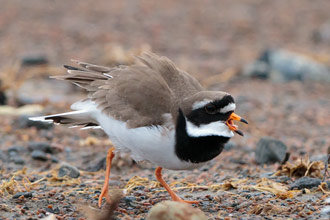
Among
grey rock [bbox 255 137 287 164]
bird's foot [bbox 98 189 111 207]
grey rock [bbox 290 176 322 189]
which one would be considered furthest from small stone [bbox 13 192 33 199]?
grey rock [bbox 255 137 287 164]

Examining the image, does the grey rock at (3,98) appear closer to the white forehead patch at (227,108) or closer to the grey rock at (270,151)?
the grey rock at (270,151)

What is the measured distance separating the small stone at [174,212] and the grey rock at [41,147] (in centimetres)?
347

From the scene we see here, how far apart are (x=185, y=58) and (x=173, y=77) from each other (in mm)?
8096

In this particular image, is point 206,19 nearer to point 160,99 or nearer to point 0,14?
point 0,14

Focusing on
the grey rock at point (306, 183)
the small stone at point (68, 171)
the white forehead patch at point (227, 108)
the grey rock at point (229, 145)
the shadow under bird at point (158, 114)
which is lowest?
the small stone at point (68, 171)

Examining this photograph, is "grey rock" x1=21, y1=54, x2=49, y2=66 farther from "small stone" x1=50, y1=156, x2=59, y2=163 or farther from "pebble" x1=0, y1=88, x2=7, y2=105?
"small stone" x1=50, y1=156, x2=59, y2=163

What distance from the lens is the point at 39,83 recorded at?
454 inches

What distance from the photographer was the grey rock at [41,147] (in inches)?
300

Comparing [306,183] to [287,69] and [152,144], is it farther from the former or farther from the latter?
[287,69]

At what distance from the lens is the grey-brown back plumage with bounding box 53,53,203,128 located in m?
5.28

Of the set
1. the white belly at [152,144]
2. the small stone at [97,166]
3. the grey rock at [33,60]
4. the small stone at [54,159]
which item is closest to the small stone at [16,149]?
the small stone at [54,159]

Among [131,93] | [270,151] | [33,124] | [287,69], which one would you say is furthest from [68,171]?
[287,69]

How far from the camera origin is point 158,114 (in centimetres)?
523

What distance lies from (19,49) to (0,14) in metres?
2.97
